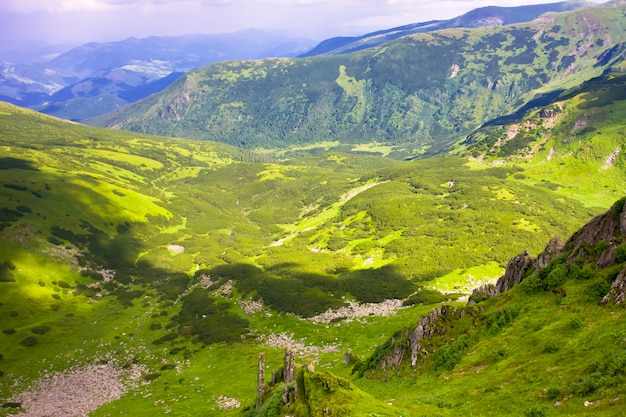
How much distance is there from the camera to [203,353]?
483 ft

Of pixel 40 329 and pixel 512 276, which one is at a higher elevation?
pixel 512 276

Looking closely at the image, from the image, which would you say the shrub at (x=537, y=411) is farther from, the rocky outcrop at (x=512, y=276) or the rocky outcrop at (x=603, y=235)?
the rocky outcrop at (x=512, y=276)

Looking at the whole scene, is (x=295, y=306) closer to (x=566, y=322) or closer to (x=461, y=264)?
(x=461, y=264)

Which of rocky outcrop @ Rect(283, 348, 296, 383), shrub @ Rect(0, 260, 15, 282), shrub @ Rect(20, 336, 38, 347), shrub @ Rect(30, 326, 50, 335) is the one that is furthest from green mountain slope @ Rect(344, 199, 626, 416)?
shrub @ Rect(0, 260, 15, 282)

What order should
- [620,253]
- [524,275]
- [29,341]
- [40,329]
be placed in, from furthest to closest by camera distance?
[40,329], [29,341], [524,275], [620,253]

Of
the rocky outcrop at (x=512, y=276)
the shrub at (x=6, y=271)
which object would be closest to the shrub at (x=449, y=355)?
the rocky outcrop at (x=512, y=276)

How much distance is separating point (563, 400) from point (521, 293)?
25.0 metres

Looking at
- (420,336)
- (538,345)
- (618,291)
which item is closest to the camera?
(618,291)

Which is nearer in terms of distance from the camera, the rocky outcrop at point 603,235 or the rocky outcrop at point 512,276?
the rocky outcrop at point 603,235

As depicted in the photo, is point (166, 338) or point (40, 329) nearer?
point (40, 329)

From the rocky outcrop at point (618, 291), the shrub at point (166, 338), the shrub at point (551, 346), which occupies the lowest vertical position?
the shrub at point (166, 338)

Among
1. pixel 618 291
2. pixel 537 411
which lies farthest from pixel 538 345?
pixel 537 411

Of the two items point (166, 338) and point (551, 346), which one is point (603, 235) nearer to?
point (551, 346)

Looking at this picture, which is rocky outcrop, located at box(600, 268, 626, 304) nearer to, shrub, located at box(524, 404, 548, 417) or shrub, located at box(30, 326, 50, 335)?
shrub, located at box(524, 404, 548, 417)
